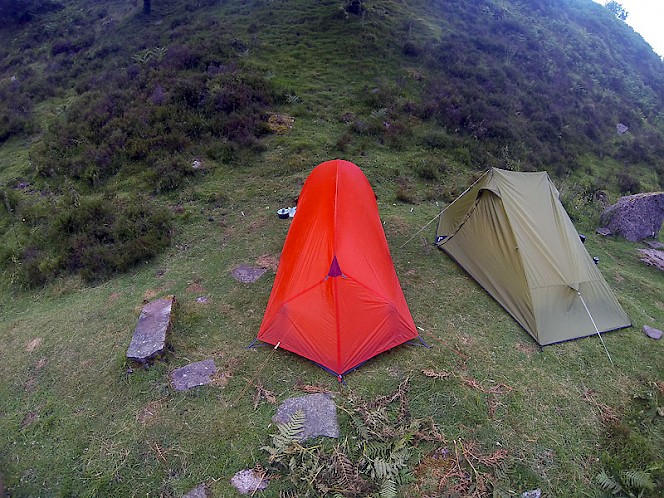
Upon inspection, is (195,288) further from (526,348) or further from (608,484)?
(608,484)

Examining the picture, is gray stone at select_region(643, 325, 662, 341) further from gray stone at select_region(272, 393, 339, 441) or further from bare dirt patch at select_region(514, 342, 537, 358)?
gray stone at select_region(272, 393, 339, 441)

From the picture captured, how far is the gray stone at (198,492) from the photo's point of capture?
4672mm

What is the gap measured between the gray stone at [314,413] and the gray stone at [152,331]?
2282 millimetres

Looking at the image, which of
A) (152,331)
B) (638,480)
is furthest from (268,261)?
(638,480)

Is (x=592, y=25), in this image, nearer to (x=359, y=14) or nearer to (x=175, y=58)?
(x=359, y=14)

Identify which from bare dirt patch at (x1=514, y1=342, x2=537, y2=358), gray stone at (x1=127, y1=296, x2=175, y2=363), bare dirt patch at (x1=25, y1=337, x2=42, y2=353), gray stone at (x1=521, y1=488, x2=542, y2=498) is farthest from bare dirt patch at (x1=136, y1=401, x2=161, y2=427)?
bare dirt patch at (x1=514, y1=342, x2=537, y2=358)

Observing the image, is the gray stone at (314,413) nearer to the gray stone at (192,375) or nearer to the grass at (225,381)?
the grass at (225,381)

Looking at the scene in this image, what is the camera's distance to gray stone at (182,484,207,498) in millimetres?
4672

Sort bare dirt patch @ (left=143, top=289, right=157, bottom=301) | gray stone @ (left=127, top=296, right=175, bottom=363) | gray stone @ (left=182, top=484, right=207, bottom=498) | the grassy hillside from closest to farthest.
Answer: gray stone @ (left=182, top=484, right=207, bottom=498) → the grassy hillside → gray stone @ (left=127, top=296, right=175, bottom=363) → bare dirt patch @ (left=143, top=289, right=157, bottom=301)

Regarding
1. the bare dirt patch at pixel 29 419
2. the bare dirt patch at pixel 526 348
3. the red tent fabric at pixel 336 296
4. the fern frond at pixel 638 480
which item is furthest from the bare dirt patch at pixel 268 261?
the fern frond at pixel 638 480

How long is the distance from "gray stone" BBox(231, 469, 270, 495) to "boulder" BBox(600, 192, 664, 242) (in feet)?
37.7

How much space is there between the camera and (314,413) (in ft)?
18.0

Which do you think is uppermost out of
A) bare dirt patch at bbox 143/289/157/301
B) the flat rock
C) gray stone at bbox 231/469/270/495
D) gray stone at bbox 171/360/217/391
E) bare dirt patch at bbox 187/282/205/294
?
gray stone at bbox 231/469/270/495

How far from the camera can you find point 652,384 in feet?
20.5
